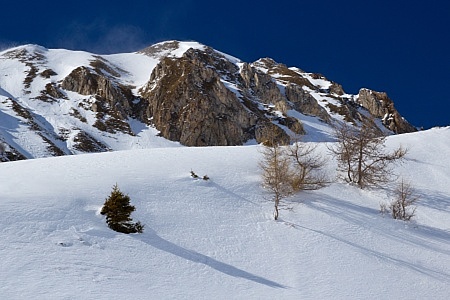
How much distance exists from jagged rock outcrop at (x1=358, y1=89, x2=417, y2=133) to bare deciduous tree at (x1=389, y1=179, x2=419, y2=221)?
4430 inches

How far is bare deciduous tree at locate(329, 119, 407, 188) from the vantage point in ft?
69.6

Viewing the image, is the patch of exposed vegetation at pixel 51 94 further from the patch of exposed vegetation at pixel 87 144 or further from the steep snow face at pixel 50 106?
the patch of exposed vegetation at pixel 87 144

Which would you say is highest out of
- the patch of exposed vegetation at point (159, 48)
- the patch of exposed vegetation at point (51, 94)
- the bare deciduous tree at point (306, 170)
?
the patch of exposed vegetation at point (159, 48)

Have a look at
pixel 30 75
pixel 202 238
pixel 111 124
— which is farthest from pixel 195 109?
pixel 202 238

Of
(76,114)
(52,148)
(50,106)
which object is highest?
(50,106)

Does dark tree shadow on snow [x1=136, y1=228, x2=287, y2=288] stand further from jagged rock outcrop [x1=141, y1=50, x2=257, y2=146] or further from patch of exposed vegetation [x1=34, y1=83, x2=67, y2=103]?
patch of exposed vegetation [x1=34, y1=83, x2=67, y2=103]

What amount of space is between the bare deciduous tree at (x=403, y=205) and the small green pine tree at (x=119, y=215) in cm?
1193

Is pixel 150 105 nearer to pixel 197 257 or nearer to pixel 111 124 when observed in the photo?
pixel 111 124

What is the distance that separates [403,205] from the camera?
17.8 meters

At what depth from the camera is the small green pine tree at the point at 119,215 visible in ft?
41.7

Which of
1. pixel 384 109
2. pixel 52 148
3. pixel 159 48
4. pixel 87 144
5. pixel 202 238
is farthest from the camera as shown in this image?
pixel 159 48

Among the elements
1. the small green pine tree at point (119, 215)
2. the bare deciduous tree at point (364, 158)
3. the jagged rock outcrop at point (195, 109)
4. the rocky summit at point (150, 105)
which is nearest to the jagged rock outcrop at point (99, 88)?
the rocky summit at point (150, 105)

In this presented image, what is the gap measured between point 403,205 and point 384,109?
415ft

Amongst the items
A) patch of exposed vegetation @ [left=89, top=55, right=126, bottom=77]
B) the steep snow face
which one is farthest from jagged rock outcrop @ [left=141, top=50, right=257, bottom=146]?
patch of exposed vegetation @ [left=89, top=55, right=126, bottom=77]
